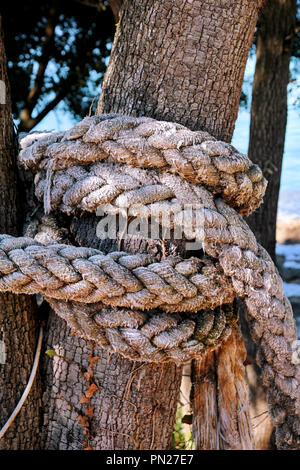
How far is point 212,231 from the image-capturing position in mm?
917

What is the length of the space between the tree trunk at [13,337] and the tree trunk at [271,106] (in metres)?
1.72

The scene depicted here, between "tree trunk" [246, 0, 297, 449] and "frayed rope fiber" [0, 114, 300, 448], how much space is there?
1677 mm

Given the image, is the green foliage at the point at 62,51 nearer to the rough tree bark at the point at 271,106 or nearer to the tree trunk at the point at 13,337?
the rough tree bark at the point at 271,106

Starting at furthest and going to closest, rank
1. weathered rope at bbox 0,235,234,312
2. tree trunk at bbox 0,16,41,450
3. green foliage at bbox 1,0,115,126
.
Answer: green foliage at bbox 1,0,115,126, tree trunk at bbox 0,16,41,450, weathered rope at bbox 0,235,234,312

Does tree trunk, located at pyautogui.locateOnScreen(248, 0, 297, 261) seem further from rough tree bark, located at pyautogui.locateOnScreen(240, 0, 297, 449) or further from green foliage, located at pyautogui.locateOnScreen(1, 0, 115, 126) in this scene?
green foliage, located at pyautogui.locateOnScreen(1, 0, 115, 126)

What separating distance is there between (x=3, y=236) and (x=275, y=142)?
2.02 metres

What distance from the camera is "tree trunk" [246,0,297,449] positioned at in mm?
2619

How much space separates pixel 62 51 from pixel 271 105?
116cm

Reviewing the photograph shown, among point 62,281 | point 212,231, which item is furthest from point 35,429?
point 212,231

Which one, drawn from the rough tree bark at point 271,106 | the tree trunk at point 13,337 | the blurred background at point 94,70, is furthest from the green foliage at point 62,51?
the tree trunk at point 13,337

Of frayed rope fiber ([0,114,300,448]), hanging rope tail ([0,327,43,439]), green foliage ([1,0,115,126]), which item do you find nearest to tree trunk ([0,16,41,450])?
hanging rope tail ([0,327,43,439])

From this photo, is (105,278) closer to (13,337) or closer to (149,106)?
(13,337)
